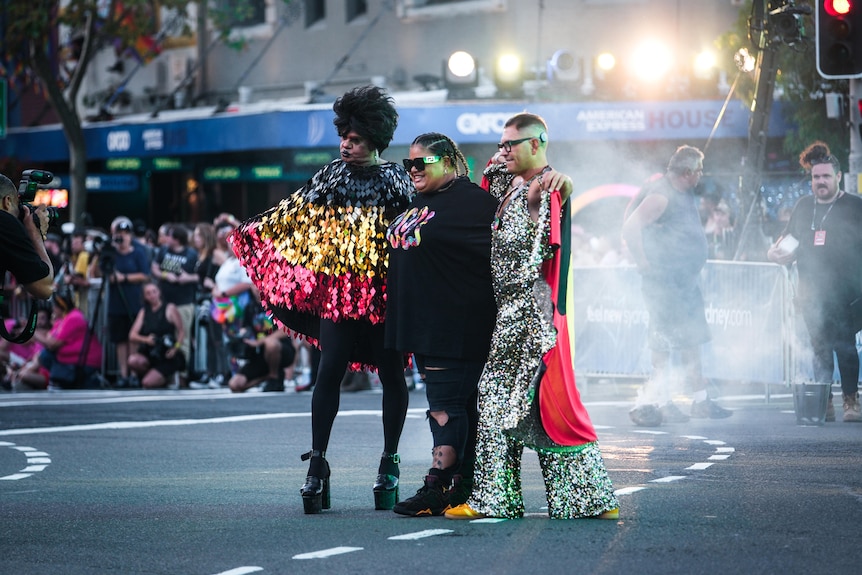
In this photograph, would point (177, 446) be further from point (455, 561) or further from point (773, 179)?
point (773, 179)

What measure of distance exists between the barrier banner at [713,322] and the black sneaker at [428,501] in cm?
712

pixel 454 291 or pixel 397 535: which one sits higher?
pixel 454 291

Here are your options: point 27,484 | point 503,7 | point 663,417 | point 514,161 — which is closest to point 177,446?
point 27,484

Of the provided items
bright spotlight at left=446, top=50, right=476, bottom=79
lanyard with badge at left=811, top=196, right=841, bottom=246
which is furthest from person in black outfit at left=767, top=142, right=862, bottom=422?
bright spotlight at left=446, top=50, right=476, bottom=79

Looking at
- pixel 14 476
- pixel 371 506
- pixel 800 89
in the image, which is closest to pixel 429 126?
pixel 800 89

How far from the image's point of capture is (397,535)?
22.9ft

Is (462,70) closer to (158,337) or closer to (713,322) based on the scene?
(158,337)

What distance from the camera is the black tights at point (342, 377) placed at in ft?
25.3

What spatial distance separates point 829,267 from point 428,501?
19.4 feet

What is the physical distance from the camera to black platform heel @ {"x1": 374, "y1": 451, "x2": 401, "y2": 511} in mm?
7734

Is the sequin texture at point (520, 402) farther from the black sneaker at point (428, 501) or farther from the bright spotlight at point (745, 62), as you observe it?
the bright spotlight at point (745, 62)

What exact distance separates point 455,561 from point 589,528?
3.03ft

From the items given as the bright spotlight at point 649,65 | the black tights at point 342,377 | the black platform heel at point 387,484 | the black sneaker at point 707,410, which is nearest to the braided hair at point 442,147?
the black tights at point 342,377

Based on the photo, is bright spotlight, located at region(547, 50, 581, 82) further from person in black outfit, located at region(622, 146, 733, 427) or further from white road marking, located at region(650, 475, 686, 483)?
white road marking, located at region(650, 475, 686, 483)
